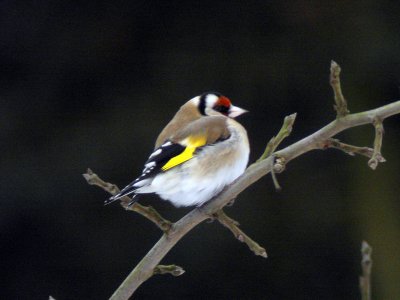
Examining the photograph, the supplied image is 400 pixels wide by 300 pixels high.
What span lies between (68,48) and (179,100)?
17.9 inches

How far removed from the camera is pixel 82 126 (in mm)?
3090

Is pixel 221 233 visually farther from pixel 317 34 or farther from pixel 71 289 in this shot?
pixel 317 34

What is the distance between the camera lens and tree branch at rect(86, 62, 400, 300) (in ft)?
4.00

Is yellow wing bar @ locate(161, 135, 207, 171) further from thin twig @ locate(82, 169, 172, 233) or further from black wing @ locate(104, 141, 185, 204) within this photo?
thin twig @ locate(82, 169, 172, 233)

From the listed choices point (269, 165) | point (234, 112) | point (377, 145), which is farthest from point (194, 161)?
point (377, 145)

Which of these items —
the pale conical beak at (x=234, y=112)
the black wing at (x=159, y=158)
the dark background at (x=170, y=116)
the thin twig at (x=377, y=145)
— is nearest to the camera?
the thin twig at (x=377, y=145)

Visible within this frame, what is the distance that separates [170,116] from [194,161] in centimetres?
133

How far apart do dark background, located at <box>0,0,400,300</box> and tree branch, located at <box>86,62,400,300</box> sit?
1652 mm

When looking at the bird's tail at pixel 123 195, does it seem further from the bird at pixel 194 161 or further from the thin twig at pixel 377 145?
the thin twig at pixel 377 145

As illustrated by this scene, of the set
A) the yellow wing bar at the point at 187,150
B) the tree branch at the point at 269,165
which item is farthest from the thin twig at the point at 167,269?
the yellow wing bar at the point at 187,150

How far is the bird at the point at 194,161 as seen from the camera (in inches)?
63.8

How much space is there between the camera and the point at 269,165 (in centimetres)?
129

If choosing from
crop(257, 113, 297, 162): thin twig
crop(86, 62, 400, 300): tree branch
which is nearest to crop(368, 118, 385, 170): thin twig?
crop(86, 62, 400, 300): tree branch

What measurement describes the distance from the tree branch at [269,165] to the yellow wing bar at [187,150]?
0.22m
